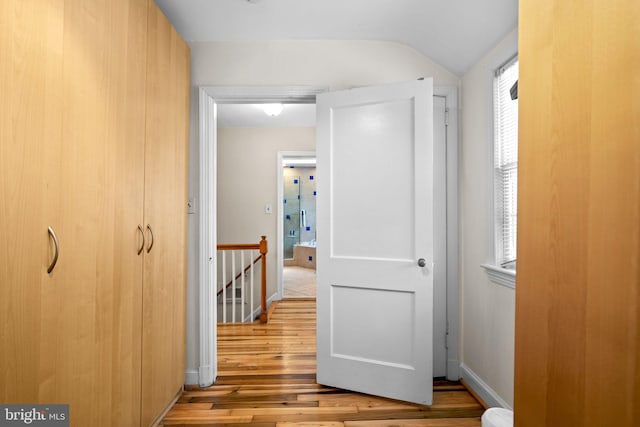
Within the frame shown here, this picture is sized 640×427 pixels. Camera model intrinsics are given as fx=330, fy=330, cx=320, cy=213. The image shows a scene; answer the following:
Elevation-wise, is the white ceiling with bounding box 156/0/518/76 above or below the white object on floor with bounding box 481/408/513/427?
above

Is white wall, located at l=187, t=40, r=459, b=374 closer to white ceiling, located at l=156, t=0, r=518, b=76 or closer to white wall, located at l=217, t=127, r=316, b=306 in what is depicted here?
white ceiling, located at l=156, t=0, r=518, b=76

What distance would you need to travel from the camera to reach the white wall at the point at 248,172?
481 cm

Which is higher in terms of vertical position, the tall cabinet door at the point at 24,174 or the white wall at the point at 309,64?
the white wall at the point at 309,64

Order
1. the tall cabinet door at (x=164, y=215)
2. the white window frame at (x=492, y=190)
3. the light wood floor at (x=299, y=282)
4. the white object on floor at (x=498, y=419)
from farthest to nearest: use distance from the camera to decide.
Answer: the light wood floor at (x=299, y=282) < the white window frame at (x=492, y=190) < the tall cabinet door at (x=164, y=215) < the white object on floor at (x=498, y=419)

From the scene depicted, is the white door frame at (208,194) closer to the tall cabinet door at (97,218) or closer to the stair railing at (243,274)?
the tall cabinet door at (97,218)

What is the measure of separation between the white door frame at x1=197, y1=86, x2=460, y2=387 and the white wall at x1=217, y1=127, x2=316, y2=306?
2.41 meters

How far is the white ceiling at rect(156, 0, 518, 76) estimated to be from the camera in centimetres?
190

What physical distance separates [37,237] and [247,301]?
391cm

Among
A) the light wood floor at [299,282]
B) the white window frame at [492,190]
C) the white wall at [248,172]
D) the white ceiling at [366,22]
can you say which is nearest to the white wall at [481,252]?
the white window frame at [492,190]

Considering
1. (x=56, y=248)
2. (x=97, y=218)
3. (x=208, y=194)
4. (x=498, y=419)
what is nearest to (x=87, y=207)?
(x=97, y=218)

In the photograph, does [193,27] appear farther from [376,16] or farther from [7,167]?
[7,167]

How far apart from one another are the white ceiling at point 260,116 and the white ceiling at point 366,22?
1.66 m

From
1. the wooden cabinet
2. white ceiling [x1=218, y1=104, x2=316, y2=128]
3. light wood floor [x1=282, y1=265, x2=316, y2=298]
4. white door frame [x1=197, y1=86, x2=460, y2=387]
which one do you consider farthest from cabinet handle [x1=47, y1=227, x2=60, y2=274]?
light wood floor [x1=282, y1=265, x2=316, y2=298]

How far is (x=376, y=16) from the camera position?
209 cm
